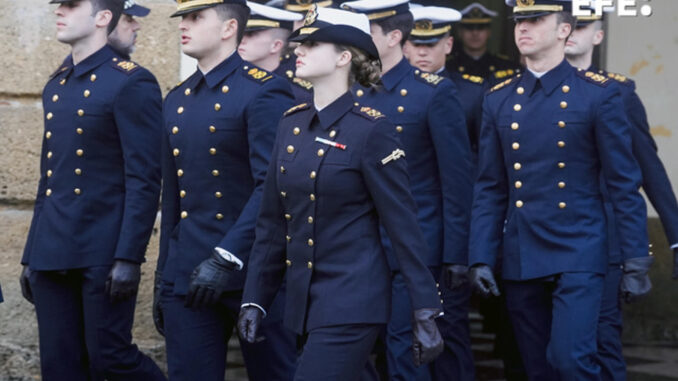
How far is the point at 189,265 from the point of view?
19.6 feet

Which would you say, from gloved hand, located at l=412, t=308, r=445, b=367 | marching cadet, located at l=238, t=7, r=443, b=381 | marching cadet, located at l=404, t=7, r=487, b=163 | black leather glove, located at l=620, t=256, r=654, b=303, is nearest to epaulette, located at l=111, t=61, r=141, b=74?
marching cadet, located at l=238, t=7, r=443, b=381

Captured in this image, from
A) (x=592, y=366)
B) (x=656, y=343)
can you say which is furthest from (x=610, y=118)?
(x=656, y=343)

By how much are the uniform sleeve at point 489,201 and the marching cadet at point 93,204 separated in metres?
1.26

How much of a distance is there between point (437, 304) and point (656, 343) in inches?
214

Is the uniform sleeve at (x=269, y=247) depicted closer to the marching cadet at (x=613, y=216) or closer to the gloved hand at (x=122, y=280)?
the gloved hand at (x=122, y=280)

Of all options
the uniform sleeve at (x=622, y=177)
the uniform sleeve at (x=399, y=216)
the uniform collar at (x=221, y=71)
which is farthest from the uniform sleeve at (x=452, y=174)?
the uniform sleeve at (x=399, y=216)

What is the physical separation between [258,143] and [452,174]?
4.45ft

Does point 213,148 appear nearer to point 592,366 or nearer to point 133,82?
point 133,82

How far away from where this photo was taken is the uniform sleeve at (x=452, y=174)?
6.98m

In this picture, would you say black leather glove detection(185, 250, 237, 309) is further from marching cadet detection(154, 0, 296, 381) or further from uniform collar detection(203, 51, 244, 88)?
uniform collar detection(203, 51, 244, 88)

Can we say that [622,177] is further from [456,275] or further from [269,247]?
[269,247]

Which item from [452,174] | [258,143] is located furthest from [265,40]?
[258,143]

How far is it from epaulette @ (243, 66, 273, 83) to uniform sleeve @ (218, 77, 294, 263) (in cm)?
3

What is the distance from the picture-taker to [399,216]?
5148 mm
